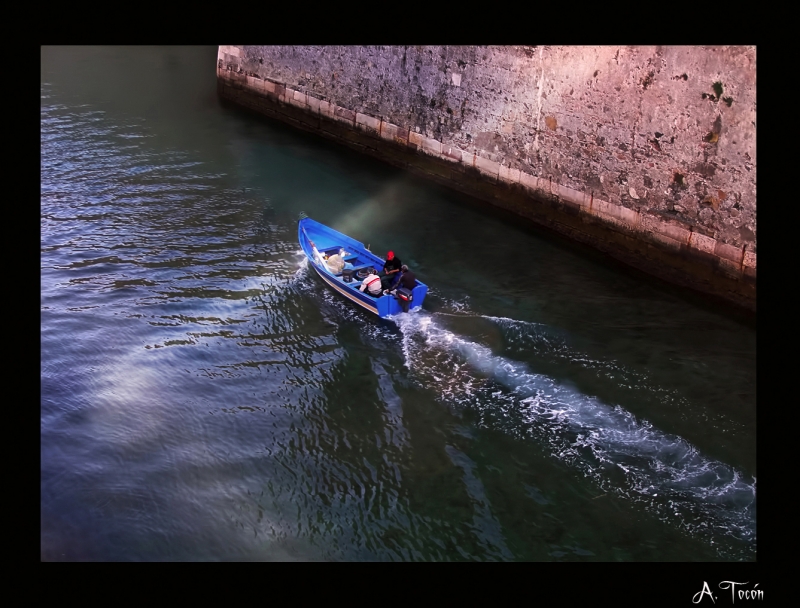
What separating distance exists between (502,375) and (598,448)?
7.44 ft

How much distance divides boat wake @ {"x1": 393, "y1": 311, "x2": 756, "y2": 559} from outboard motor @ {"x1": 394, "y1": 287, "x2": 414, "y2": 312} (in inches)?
14.4

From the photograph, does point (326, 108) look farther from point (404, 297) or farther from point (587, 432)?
point (587, 432)

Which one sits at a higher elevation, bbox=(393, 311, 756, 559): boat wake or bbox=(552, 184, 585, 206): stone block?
bbox=(552, 184, 585, 206): stone block

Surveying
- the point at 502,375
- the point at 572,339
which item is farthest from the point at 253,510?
the point at 572,339

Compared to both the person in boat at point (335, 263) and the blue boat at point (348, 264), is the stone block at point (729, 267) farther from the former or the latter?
the person in boat at point (335, 263)

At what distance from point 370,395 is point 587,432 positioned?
3567mm

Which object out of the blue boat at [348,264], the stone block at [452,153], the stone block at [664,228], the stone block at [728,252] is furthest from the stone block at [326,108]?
the stone block at [728,252]

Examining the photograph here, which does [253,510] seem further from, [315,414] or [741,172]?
[741,172]

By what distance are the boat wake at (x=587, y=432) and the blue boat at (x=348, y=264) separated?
53 cm

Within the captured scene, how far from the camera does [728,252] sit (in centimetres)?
1476

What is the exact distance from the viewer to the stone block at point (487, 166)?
19125mm

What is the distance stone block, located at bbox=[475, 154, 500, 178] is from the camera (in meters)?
19.1

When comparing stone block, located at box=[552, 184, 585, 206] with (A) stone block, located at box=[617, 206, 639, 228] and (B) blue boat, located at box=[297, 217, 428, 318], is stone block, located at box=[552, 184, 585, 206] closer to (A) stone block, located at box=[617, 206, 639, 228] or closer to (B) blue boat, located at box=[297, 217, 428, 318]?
(A) stone block, located at box=[617, 206, 639, 228]

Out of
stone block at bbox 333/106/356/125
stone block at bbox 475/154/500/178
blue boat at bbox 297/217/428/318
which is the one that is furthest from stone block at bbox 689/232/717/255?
stone block at bbox 333/106/356/125
